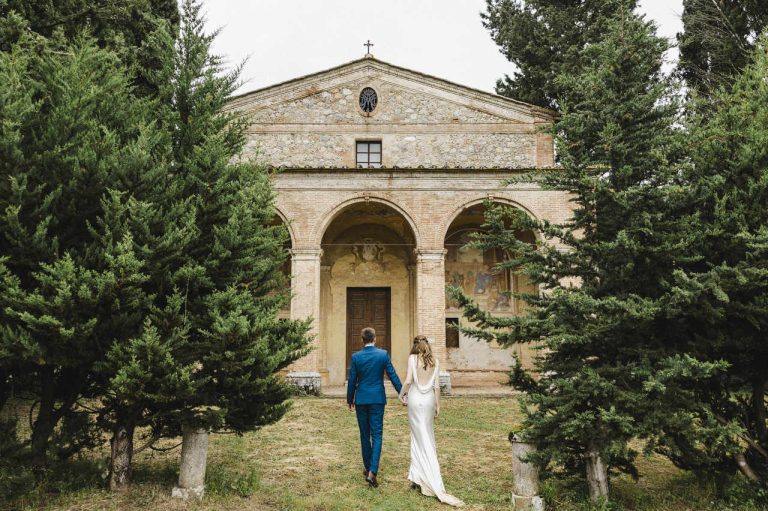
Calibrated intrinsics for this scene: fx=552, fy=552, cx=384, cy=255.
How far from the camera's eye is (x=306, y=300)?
1312 cm

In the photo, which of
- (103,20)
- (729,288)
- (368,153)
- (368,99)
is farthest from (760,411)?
(103,20)

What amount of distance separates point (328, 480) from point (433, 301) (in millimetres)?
7550

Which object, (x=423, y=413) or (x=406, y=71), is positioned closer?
(x=423, y=413)

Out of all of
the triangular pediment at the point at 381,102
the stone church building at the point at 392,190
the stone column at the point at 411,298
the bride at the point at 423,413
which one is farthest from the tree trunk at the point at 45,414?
the triangular pediment at the point at 381,102

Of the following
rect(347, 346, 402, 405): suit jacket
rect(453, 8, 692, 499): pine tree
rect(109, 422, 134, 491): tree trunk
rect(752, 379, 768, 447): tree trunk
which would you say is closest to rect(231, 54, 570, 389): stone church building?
rect(347, 346, 402, 405): suit jacket

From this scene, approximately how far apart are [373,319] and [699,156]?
38.3 ft

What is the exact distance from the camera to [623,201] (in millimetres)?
4867

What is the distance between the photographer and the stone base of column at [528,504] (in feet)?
16.6

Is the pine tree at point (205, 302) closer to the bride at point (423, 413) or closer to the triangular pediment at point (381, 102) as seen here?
the bride at point (423, 413)

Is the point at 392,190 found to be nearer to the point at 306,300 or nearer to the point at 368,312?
the point at 306,300

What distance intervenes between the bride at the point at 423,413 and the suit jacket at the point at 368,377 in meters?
0.21

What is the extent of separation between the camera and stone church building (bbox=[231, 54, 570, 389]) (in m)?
13.6

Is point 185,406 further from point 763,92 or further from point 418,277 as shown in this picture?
point 418,277

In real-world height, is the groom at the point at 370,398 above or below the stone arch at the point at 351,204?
below
